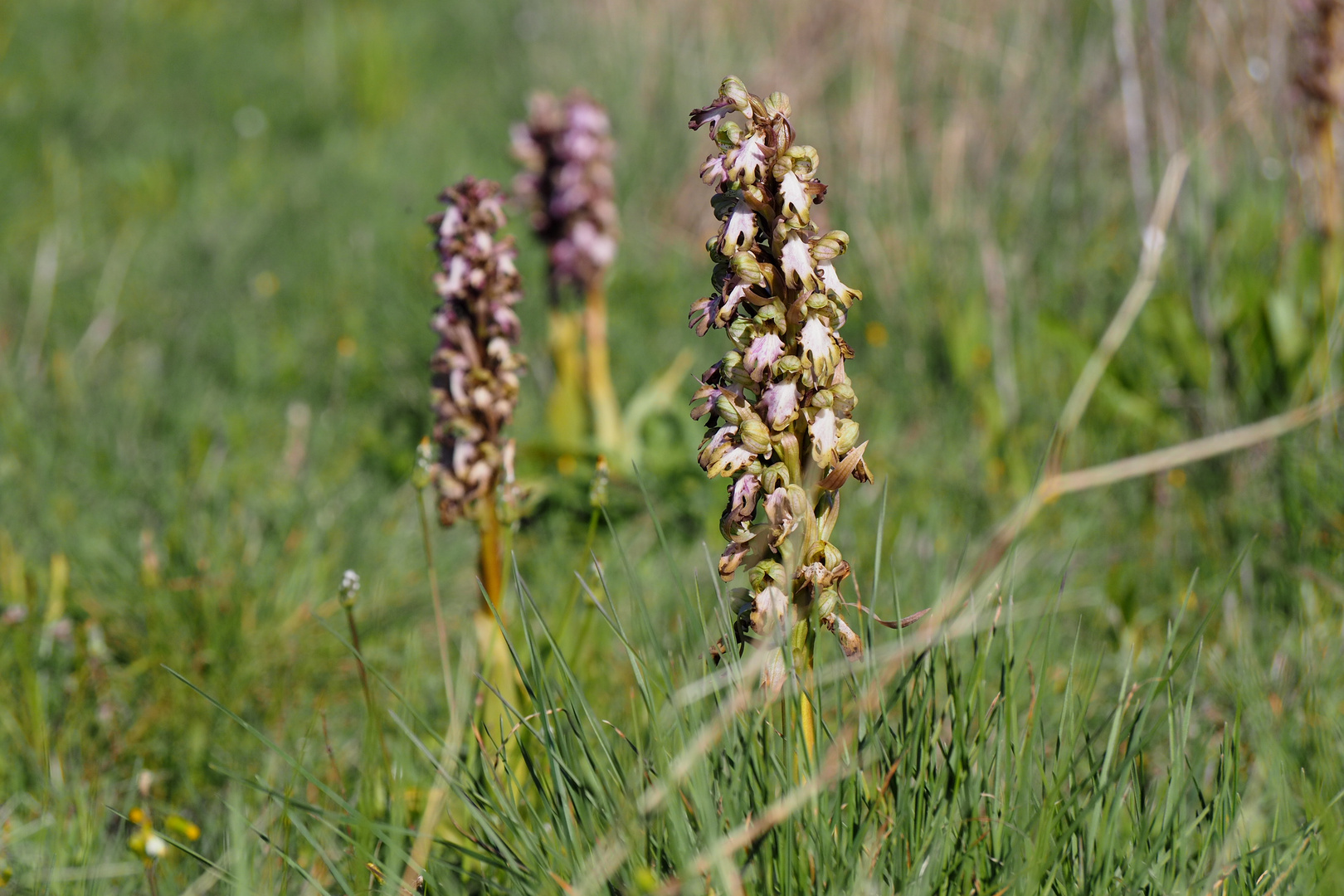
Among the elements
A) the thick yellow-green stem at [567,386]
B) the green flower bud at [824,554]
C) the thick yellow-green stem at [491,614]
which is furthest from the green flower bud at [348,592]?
the thick yellow-green stem at [567,386]

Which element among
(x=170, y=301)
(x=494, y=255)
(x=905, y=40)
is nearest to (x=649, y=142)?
(x=905, y=40)

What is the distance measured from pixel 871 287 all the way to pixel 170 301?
8.24 feet

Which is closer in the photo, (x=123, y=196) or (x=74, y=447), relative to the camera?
(x=74, y=447)

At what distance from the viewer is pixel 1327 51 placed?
288 centimetres

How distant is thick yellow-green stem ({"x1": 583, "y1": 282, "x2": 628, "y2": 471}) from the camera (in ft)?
9.97

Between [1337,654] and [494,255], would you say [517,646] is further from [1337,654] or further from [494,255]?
[1337,654]

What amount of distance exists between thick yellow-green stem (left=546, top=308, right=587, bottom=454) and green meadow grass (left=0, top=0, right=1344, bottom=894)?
0.13 meters

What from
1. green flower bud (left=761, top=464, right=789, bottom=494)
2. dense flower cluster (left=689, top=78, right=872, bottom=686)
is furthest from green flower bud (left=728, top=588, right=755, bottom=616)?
green flower bud (left=761, top=464, right=789, bottom=494)

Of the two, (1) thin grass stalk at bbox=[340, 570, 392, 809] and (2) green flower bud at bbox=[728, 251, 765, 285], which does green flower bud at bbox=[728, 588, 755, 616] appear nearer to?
(2) green flower bud at bbox=[728, 251, 765, 285]

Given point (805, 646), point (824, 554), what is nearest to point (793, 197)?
point (824, 554)

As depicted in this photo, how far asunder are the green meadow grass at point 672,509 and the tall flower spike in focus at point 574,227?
20cm

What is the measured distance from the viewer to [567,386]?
10.2 feet

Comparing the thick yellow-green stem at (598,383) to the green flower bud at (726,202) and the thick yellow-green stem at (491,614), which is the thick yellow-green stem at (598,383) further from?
the green flower bud at (726,202)

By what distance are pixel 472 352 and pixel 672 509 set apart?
1.17 m
